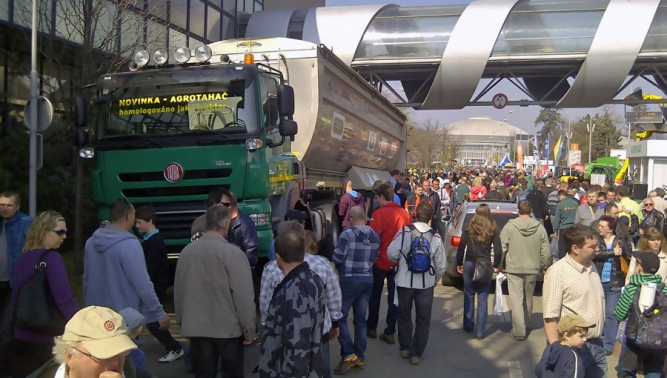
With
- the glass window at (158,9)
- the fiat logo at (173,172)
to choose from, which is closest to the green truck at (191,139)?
the fiat logo at (173,172)

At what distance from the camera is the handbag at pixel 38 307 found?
4.61 metres

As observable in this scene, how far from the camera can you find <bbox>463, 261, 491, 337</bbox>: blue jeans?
8422 mm

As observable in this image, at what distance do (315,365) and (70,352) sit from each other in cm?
214

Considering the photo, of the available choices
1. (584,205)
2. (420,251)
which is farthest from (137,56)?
(584,205)

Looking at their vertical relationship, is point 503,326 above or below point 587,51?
below

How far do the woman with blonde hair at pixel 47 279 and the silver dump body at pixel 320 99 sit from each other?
5.77 metres

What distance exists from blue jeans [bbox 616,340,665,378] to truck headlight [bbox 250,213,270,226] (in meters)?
4.46

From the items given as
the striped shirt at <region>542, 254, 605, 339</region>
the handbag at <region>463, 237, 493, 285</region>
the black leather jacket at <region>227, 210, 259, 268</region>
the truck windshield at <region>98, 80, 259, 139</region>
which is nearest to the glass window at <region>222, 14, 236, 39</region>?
the truck windshield at <region>98, 80, 259, 139</region>

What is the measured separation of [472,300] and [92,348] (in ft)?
22.4

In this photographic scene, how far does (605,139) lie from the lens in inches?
3273

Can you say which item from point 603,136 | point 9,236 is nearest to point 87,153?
point 9,236

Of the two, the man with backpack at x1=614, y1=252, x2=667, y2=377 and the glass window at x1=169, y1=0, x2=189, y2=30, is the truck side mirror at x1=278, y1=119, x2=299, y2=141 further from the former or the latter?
the glass window at x1=169, y1=0, x2=189, y2=30

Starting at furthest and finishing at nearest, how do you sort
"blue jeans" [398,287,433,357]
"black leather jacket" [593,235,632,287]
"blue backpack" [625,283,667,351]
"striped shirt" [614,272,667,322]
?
"black leather jacket" [593,235,632,287] < "blue jeans" [398,287,433,357] < "striped shirt" [614,272,667,322] < "blue backpack" [625,283,667,351]

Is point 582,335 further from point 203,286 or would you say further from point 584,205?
point 584,205
